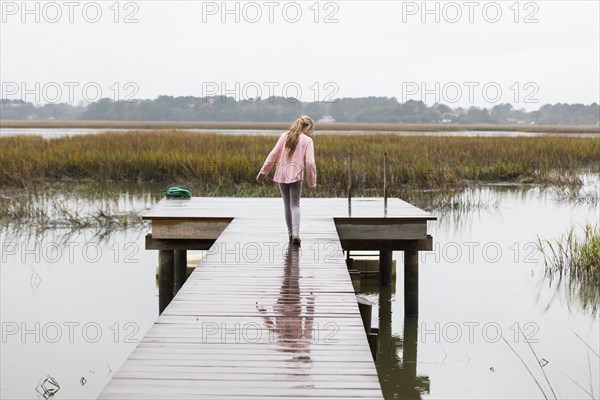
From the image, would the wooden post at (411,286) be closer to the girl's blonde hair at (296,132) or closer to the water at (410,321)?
the water at (410,321)

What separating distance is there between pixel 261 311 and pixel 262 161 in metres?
13.7

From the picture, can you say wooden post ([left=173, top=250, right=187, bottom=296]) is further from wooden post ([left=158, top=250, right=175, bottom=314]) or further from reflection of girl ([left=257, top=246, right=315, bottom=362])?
reflection of girl ([left=257, top=246, right=315, bottom=362])

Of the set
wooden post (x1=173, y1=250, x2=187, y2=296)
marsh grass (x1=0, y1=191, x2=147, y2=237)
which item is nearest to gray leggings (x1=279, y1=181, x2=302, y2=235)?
wooden post (x1=173, y1=250, x2=187, y2=296)

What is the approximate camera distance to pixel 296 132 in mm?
7711

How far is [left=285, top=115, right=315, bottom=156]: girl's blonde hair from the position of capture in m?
7.71

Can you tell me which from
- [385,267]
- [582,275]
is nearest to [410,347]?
[385,267]

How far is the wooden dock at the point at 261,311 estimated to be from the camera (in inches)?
155

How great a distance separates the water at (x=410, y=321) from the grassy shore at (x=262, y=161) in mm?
3968

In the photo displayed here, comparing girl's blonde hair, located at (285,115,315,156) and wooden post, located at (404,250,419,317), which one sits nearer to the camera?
girl's blonde hair, located at (285,115,315,156)

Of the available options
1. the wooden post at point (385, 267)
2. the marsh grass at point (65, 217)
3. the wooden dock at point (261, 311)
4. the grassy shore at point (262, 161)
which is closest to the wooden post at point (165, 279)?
the wooden dock at point (261, 311)

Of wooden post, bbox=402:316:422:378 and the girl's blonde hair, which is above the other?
the girl's blonde hair

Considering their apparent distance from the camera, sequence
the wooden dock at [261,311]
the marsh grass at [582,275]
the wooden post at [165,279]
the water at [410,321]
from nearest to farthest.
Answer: the wooden dock at [261,311] < the water at [410,321] < the wooden post at [165,279] < the marsh grass at [582,275]

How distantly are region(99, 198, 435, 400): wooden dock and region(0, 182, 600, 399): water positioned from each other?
0.67 meters

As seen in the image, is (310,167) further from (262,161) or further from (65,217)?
(262,161)
